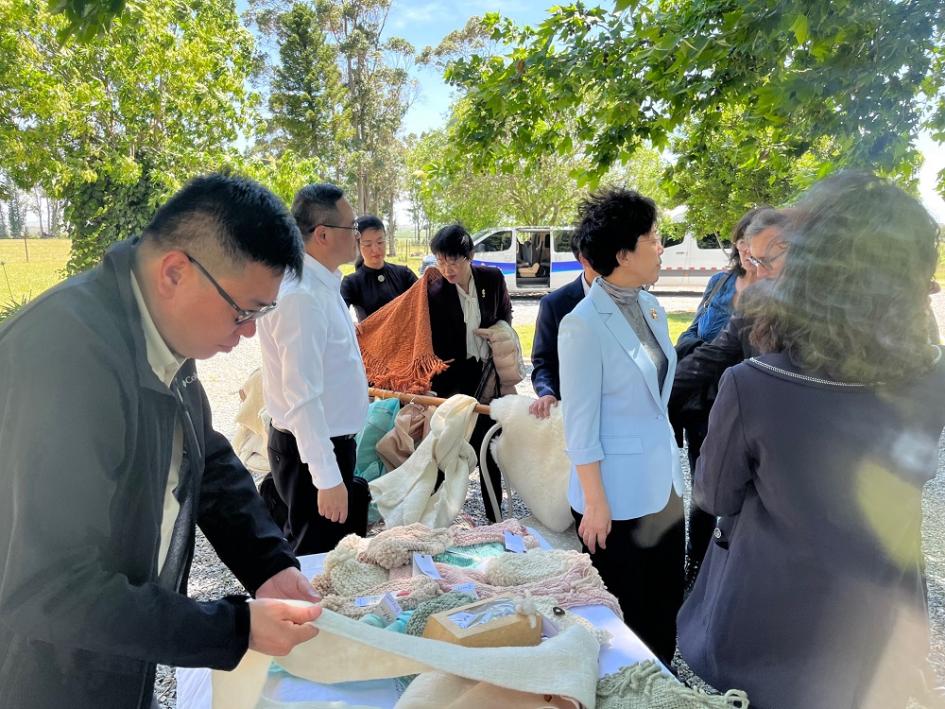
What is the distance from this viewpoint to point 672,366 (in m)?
2.22

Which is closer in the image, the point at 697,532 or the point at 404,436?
the point at 697,532

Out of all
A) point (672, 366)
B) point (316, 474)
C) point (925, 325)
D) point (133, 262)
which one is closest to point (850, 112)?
point (672, 366)

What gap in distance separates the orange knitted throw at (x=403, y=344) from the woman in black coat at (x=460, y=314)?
0.22 feet

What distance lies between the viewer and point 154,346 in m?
1.08

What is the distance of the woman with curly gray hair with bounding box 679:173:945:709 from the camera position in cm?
128

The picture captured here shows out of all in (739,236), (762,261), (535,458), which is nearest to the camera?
A: (762,261)

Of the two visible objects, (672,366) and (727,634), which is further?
(672,366)

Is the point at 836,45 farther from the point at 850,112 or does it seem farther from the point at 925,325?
the point at 925,325

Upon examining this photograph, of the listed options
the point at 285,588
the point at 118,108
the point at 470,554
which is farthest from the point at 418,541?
the point at 118,108

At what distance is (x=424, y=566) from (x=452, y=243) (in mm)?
2542

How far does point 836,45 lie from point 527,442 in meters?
2.34

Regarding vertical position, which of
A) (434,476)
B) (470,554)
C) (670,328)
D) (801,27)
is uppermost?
(801,27)

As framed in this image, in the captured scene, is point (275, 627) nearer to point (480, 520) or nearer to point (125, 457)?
point (125, 457)

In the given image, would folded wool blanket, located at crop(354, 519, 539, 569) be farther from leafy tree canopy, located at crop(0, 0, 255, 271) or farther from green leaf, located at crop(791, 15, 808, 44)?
leafy tree canopy, located at crop(0, 0, 255, 271)
